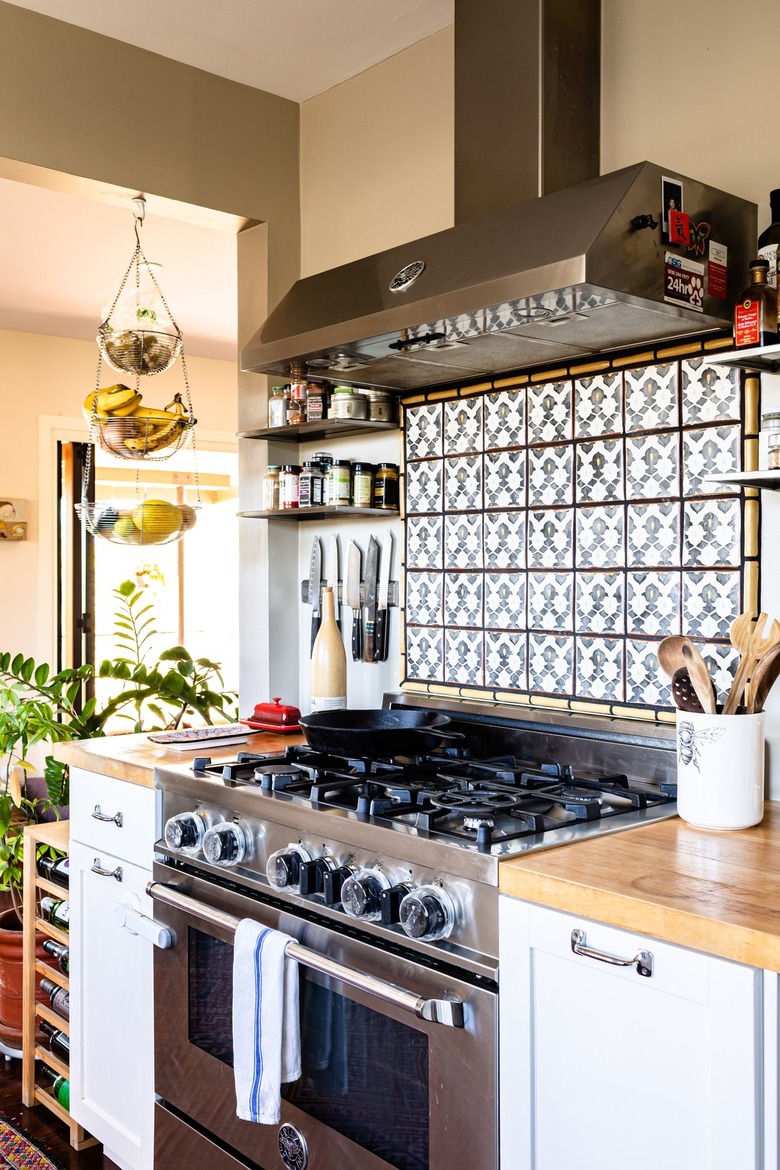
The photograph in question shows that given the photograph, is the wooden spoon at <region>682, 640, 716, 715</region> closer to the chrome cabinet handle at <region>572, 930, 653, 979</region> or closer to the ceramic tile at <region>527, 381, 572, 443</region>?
the chrome cabinet handle at <region>572, 930, 653, 979</region>

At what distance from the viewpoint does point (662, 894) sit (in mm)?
1248

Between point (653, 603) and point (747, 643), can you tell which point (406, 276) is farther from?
point (747, 643)

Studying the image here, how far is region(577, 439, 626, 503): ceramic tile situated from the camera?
2.05m

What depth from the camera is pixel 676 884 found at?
50.8 inches

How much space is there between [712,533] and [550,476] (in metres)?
0.42

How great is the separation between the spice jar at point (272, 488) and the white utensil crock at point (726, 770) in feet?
4.58

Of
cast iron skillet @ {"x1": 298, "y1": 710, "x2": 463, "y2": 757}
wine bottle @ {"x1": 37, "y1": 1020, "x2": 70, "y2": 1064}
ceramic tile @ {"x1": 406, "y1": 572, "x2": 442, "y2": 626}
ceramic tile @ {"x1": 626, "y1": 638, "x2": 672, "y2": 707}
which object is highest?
ceramic tile @ {"x1": 406, "y1": 572, "x2": 442, "y2": 626}

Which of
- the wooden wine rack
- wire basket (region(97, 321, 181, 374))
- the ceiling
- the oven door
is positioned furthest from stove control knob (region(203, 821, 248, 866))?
the ceiling

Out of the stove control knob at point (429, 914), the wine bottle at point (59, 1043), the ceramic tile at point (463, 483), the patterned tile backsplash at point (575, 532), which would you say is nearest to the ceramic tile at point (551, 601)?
the patterned tile backsplash at point (575, 532)

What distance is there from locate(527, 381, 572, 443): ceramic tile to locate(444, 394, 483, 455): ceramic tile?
16 cm

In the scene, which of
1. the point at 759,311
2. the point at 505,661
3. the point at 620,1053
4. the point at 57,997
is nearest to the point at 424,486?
the point at 505,661

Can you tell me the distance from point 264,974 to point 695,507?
114 cm

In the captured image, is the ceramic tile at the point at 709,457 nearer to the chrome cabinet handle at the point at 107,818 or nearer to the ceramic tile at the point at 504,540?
the ceramic tile at the point at 504,540

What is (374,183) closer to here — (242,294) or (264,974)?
(242,294)
